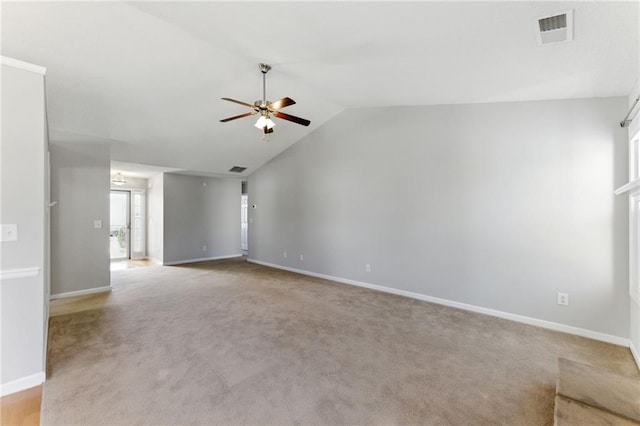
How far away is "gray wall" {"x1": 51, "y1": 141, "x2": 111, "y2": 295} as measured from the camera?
4340 mm

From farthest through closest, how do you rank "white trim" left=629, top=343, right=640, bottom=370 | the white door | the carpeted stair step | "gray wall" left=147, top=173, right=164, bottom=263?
the white door
"gray wall" left=147, top=173, right=164, bottom=263
"white trim" left=629, top=343, right=640, bottom=370
the carpeted stair step

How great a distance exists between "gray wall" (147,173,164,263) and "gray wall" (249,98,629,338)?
4199 millimetres

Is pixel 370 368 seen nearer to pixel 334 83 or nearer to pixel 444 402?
pixel 444 402

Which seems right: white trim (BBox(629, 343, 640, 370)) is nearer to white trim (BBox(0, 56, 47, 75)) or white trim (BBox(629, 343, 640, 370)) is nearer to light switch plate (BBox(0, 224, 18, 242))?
light switch plate (BBox(0, 224, 18, 242))

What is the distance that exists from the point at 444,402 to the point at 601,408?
2.95 ft

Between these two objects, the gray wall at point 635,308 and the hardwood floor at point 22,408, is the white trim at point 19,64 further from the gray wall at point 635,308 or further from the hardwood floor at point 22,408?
the gray wall at point 635,308

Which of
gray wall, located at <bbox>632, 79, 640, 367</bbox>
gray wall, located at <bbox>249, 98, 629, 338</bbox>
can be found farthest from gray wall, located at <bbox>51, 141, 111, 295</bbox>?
gray wall, located at <bbox>632, 79, 640, 367</bbox>

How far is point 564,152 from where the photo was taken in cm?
328

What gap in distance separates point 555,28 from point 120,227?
947 cm

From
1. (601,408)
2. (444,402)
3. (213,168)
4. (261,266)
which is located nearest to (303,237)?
(261,266)

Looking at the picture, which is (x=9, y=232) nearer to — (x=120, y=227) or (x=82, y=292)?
(x=82, y=292)

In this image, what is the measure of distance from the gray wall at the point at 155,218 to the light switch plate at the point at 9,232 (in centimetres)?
513

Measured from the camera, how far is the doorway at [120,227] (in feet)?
25.4

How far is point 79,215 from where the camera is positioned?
4.54m
